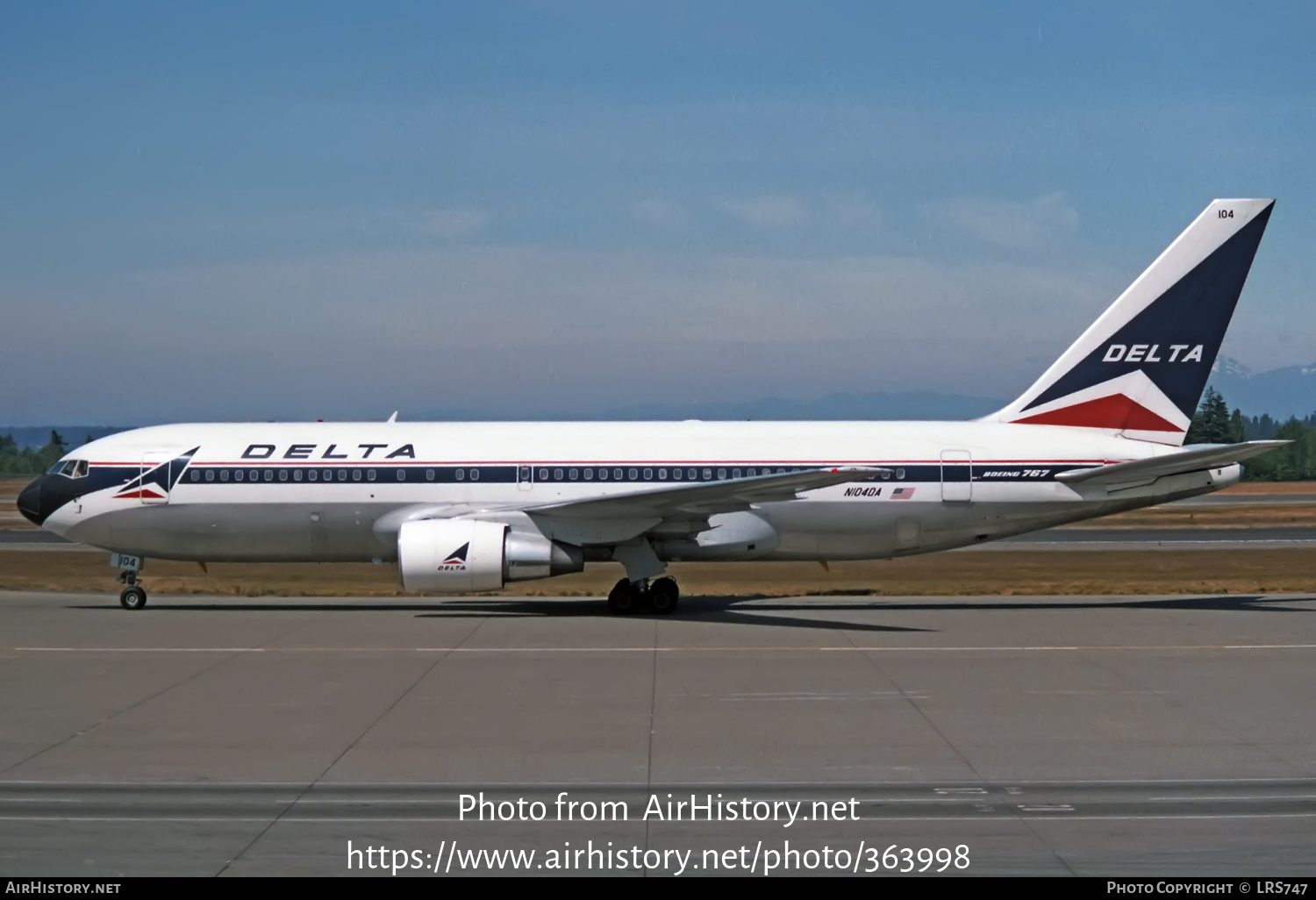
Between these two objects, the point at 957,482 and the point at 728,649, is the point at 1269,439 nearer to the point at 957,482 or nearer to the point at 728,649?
the point at 957,482

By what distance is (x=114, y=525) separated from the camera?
79.5 feet

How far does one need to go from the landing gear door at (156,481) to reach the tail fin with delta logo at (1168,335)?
54.2 ft

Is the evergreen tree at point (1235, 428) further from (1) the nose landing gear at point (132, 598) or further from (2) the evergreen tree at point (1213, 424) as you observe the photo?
(1) the nose landing gear at point (132, 598)

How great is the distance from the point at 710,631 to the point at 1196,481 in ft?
31.0

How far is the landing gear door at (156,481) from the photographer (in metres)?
24.1

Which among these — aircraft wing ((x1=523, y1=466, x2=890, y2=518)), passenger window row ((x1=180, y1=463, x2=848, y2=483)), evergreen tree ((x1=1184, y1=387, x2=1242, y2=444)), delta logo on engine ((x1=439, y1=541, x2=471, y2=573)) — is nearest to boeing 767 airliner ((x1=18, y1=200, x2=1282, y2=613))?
passenger window row ((x1=180, y1=463, x2=848, y2=483))

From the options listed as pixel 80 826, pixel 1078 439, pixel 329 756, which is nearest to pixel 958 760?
pixel 329 756

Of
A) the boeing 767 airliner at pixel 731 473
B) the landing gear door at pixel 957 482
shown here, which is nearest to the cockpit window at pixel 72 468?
the boeing 767 airliner at pixel 731 473

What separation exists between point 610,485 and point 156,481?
330 inches

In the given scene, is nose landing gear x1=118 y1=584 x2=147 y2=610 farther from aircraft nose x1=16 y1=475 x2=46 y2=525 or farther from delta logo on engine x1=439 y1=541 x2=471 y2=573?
delta logo on engine x1=439 y1=541 x2=471 y2=573

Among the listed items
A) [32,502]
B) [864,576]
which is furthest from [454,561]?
[864,576]

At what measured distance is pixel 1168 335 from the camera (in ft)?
78.9

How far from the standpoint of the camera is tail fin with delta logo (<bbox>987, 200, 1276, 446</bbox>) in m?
23.8
